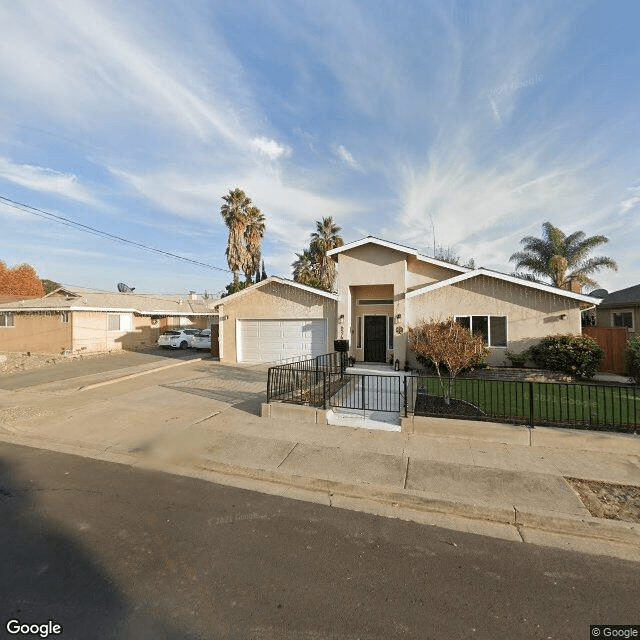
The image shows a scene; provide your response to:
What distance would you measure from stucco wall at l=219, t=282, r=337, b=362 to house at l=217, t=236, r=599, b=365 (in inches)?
1.8

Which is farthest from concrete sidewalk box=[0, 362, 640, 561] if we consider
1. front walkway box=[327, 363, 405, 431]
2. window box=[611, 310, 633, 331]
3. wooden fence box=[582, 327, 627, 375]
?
window box=[611, 310, 633, 331]

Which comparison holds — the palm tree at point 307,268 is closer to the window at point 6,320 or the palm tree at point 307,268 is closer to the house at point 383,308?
the house at point 383,308

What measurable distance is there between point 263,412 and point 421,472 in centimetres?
387

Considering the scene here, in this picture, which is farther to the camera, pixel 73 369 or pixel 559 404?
pixel 73 369

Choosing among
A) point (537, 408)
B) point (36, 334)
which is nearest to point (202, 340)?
point (36, 334)

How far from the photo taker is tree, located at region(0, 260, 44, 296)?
41594 mm

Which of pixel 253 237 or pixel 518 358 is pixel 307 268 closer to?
pixel 253 237

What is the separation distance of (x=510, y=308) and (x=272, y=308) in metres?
10.3

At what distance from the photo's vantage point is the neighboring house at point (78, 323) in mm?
20609

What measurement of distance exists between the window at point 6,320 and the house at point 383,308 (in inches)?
698

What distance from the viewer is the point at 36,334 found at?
21.6 meters

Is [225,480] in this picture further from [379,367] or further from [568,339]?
[568,339]

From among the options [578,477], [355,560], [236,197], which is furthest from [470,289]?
[236,197]

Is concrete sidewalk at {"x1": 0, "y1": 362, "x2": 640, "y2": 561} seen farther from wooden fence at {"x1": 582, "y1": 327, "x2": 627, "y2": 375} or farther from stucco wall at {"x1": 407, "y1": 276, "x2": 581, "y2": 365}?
wooden fence at {"x1": 582, "y1": 327, "x2": 627, "y2": 375}
